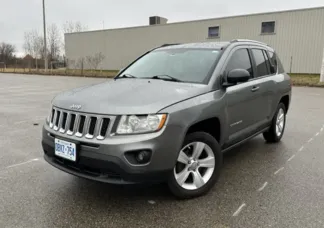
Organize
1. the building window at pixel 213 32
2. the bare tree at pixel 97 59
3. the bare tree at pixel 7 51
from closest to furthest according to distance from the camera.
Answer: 1. the building window at pixel 213 32
2. the bare tree at pixel 97 59
3. the bare tree at pixel 7 51

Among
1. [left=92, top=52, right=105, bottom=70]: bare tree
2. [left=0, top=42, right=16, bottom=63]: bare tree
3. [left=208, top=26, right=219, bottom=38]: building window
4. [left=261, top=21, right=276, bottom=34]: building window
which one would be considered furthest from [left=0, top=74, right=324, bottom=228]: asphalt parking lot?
[left=0, top=42, right=16, bottom=63]: bare tree

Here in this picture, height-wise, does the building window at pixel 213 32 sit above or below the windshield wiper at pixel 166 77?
above

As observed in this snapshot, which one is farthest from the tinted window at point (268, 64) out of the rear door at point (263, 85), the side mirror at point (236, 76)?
the side mirror at point (236, 76)

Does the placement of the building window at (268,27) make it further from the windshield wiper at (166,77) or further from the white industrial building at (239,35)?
the windshield wiper at (166,77)

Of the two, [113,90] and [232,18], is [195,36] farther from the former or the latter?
[113,90]

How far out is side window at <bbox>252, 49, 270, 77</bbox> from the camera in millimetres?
4742

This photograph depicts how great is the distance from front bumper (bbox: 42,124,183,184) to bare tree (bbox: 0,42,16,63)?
6466cm

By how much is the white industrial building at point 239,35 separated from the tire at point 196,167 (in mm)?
26014

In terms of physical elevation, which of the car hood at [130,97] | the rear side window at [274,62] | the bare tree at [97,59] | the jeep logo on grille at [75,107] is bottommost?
the jeep logo on grille at [75,107]

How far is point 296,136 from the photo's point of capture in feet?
19.7

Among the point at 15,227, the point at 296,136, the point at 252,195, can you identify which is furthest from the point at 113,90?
the point at 296,136

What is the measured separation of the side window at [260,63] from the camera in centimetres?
474

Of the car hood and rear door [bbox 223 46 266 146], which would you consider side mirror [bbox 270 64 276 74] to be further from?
the car hood

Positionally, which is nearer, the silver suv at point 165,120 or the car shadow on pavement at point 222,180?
the silver suv at point 165,120
